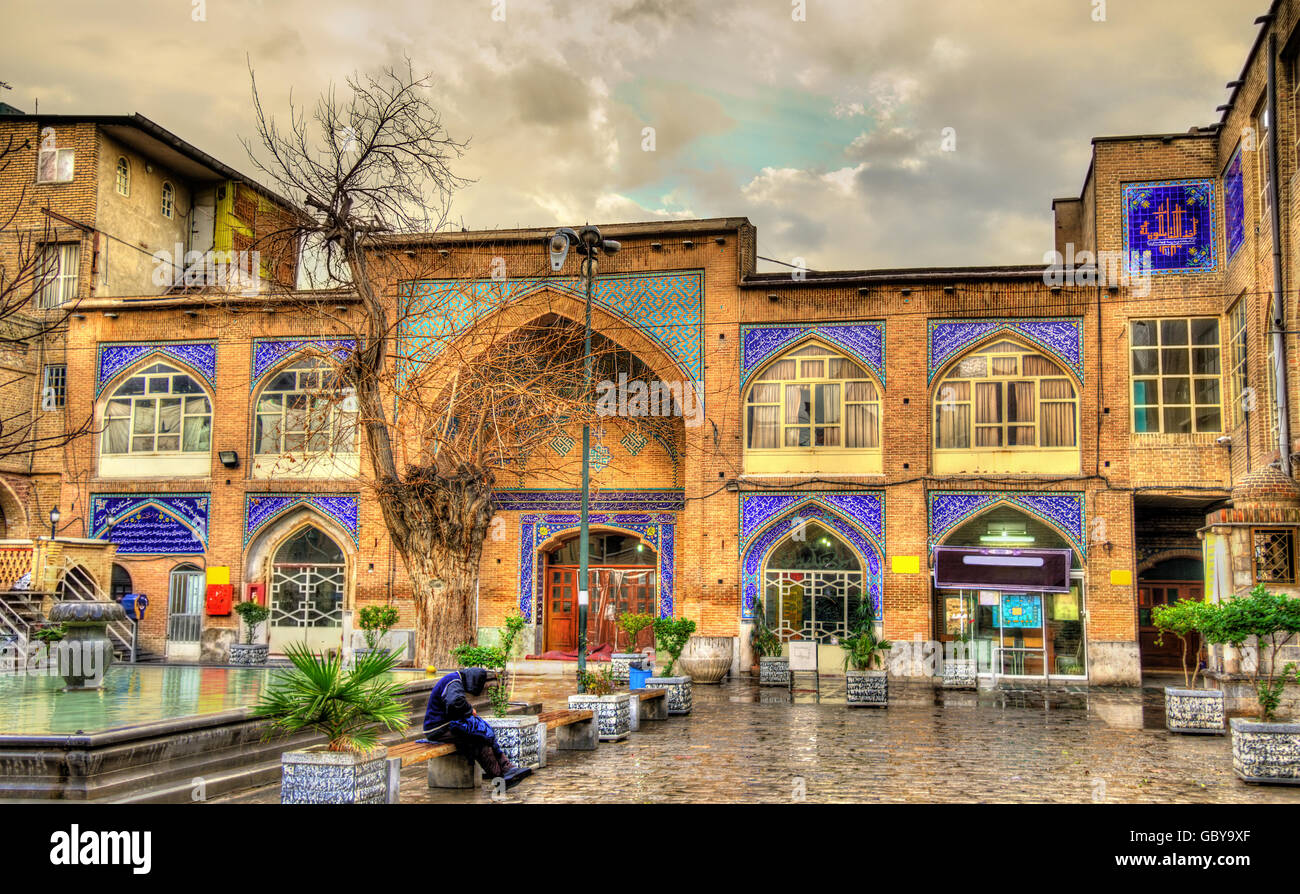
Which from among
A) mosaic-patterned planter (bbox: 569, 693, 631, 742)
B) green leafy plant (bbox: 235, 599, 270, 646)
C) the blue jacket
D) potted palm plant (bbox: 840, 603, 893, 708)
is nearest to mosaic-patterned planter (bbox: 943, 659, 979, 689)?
potted palm plant (bbox: 840, 603, 893, 708)

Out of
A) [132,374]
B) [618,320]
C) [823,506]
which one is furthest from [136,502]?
[823,506]

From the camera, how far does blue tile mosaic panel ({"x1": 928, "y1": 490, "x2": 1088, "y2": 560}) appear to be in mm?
23562

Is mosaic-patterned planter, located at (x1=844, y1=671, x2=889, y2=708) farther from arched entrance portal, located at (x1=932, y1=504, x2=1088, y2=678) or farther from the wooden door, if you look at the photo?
the wooden door

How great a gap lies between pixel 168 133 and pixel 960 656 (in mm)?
23257

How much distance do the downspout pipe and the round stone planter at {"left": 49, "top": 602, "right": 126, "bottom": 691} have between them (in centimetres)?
1856

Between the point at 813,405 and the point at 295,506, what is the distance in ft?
40.4

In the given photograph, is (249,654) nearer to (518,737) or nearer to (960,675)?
(960,675)

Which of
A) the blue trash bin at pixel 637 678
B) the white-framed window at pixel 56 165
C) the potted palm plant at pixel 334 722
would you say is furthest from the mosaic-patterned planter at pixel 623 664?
the white-framed window at pixel 56 165

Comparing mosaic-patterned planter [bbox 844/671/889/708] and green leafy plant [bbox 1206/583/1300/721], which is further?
mosaic-patterned planter [bbox 844/671/889/708]

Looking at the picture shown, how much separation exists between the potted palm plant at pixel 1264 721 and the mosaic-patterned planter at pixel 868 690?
6160 mm

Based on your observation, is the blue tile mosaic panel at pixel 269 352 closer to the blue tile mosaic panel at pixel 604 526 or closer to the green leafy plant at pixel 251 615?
the green leafy plant at pixel 251 615

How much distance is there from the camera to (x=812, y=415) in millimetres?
25016

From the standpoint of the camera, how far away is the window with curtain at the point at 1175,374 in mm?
23125

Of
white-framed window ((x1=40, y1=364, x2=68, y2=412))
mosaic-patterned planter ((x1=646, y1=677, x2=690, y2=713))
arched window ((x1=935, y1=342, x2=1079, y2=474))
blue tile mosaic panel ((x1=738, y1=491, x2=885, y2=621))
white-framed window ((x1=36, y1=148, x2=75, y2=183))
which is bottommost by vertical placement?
mosaic-patterned planter ((x1=646, y1=677, x2=690, y2=713))
